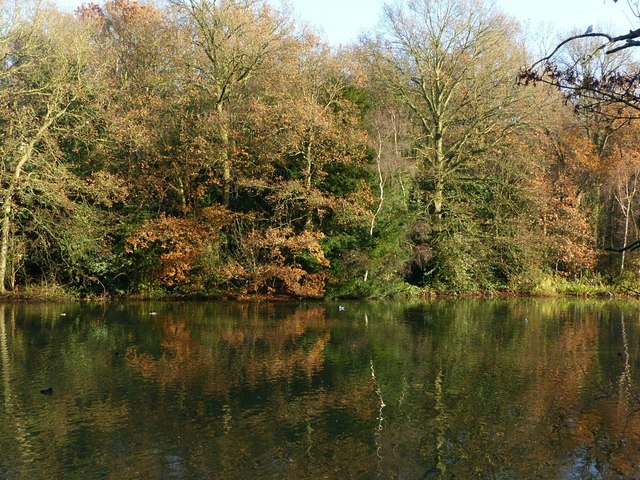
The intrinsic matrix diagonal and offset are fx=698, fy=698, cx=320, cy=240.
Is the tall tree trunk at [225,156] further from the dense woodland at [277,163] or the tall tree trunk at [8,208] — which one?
the tall tree trunk at [8,208]

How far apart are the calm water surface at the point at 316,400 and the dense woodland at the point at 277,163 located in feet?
20.6

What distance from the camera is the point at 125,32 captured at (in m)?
36.3

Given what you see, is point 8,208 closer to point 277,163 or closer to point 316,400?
point 277,163

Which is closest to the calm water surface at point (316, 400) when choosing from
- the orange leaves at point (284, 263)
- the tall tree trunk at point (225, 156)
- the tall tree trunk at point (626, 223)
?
the orange leaves at point (284, 263)

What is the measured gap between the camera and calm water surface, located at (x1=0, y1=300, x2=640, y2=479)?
8.81 metres

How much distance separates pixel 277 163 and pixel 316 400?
1759 centimetres

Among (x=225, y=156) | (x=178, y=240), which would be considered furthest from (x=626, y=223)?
(x=178, y=240)

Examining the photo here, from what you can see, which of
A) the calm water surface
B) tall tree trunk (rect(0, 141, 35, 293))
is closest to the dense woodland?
tall tree trunk (rect(0, 141, 35, 293))

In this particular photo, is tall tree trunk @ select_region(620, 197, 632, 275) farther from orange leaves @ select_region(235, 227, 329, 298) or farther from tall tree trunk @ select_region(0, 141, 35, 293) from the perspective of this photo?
tall tree trunk @ select_region(0, 141, 35, 293)

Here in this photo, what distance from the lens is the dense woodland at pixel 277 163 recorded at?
86.1 ft

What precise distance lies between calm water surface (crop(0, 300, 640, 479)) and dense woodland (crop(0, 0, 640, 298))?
6.28 metres

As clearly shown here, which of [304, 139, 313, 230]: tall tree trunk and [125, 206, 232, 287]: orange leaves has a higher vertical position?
[304, 139, 313, 230]: tall tree trunk

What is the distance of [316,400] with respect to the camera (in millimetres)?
11781

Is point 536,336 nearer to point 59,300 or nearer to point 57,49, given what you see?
point 59,300
